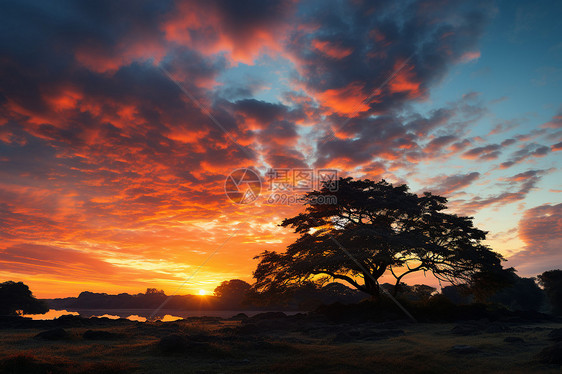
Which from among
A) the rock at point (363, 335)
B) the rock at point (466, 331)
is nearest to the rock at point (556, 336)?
the rock at point (466, 331)

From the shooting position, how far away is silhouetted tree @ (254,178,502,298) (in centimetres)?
2628

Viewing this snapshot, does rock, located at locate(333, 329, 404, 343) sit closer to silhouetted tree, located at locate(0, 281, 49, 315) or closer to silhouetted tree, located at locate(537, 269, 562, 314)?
silhouetted tree, located at locate(537, 269, 562, 314)

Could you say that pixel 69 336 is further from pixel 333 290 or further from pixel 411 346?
pixel 333 290

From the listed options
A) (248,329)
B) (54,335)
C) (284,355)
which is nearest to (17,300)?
(54,335)

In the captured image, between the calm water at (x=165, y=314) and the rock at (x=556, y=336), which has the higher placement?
the rock at (x=556, y=336)

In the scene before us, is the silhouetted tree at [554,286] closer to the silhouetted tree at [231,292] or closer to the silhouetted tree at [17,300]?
the silhouetted tree at [231,292]

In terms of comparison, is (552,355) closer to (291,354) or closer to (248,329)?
(291,354)

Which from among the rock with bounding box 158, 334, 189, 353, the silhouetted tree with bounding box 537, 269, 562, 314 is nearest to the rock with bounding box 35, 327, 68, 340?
the rock with bounding box 158, 334, 189, 353

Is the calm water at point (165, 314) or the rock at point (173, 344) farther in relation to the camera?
the calm water at point (165, 314)

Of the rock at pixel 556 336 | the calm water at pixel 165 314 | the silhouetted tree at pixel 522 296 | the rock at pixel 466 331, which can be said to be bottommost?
the calm water at pixel 165 314

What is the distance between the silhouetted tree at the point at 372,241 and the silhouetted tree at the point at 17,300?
1723 inches

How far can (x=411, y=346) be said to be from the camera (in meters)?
13.9

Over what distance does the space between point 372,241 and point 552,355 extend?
1590 cm

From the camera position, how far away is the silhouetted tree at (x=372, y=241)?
26.3 meters
